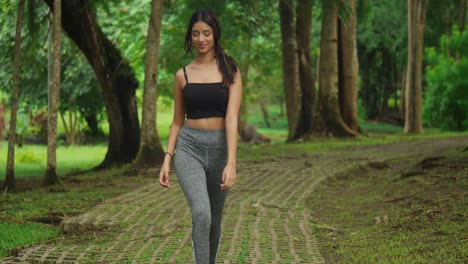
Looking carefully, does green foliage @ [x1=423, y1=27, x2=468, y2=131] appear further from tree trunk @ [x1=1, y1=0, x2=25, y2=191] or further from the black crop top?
the black crop top

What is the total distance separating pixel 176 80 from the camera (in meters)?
5.91

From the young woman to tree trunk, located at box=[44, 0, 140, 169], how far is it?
11686 millimetres

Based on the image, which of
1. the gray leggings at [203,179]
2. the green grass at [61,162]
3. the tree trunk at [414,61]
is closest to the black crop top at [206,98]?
the gray leggings at [203,179]

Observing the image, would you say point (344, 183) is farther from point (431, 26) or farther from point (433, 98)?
point (431, 26)

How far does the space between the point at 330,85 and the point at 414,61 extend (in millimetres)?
6586

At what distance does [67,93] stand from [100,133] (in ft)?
35.6

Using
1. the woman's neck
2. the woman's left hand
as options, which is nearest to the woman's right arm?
the woman's neck

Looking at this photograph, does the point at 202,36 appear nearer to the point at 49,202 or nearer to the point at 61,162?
the point at 49,202

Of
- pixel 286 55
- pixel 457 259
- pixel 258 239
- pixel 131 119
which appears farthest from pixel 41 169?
pixel 457 259

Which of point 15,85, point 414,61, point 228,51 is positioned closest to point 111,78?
point 15,85

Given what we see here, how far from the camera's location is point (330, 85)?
26.8 m

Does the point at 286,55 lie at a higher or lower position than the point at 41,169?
higher

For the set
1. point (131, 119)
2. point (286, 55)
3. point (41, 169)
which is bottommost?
point (41, 169)

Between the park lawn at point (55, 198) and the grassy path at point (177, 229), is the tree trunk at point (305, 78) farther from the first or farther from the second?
the grassy path at point (177, 229)
